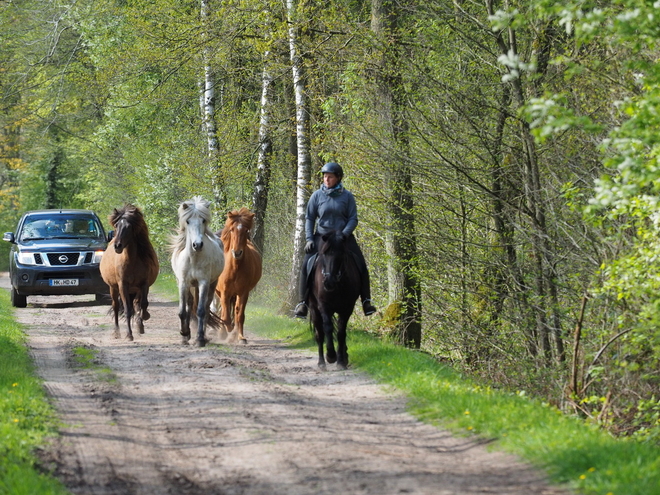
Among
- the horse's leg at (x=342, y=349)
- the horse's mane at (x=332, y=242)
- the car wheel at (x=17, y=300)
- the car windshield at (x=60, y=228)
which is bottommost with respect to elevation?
the horse's leg at (x=342, y=349)

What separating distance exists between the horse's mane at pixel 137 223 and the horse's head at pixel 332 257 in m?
5.27

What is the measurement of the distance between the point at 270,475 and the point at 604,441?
2.45 metres

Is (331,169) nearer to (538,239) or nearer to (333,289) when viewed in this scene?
(333,289)

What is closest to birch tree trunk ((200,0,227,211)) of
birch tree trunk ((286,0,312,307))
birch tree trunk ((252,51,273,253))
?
birch tree trunk ((252,51,273,253))

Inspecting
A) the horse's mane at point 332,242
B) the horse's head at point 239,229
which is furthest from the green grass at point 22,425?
the horse's head at point 239,229

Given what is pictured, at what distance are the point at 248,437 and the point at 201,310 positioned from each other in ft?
22.8

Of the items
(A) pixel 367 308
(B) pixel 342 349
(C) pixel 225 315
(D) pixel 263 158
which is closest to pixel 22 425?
(B) pixel 342 349

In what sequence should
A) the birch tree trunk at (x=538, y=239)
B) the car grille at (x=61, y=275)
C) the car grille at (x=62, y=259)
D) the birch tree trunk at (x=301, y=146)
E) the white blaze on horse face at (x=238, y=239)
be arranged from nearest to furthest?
the birch tree trunk at (x=538, y=239) → the white blaze on horse face at (x=238, y=239) → the birch tree trunk at (x=301, y=146) → the car grille at (x=61, y=275) → the car grille at (x=62, y=259)

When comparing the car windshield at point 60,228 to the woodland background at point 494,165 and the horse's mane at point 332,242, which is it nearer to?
the woodland background at point 494,165

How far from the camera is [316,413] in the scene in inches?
328

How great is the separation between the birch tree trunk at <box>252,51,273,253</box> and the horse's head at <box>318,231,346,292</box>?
27.4 feet

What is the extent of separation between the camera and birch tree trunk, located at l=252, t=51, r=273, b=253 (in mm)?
19859

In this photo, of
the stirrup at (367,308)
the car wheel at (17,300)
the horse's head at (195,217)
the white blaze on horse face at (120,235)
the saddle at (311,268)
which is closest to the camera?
the stirrup at (367,308)

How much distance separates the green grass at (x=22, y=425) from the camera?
562 centimetres
